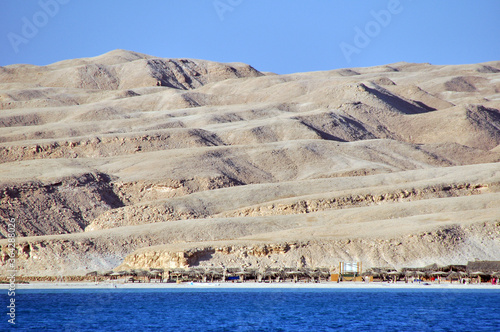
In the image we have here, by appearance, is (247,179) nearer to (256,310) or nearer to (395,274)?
(395,274)

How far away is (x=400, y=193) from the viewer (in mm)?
84750

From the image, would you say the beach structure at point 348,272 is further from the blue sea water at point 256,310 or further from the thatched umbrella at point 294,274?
the thatched umbrella at point 294,274

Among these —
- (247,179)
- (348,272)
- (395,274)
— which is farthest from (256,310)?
(247,179)

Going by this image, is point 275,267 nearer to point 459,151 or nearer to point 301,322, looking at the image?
point 301,322

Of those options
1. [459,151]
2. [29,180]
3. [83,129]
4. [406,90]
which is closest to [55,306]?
[29,180]

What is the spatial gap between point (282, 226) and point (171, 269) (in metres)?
15.1

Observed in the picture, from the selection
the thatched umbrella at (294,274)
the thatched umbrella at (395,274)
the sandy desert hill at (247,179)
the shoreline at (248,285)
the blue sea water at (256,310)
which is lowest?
the blue sea water at (256,310)

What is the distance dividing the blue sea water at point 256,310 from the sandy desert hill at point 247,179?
6.69 metres

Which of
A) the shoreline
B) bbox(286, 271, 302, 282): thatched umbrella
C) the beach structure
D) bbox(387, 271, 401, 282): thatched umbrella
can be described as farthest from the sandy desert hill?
the shoreline

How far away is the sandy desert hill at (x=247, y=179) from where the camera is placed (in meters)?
65.8

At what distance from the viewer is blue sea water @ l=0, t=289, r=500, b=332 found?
42156 mm

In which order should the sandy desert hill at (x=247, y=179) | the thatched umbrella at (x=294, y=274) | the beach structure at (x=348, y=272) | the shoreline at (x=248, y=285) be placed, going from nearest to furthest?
the shoreline at (x=248, y=285) < the thatched umbrella at (x=294, y=274) < the beach structure at (x=348, y=272) < the sandy desert hill at (x=247, y=179)

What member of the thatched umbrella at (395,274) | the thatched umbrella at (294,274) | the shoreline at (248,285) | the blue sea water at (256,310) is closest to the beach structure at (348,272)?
the shoreline at (248,285)

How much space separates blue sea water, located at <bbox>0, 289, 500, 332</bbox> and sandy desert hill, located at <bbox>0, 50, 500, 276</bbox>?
21.9ft
